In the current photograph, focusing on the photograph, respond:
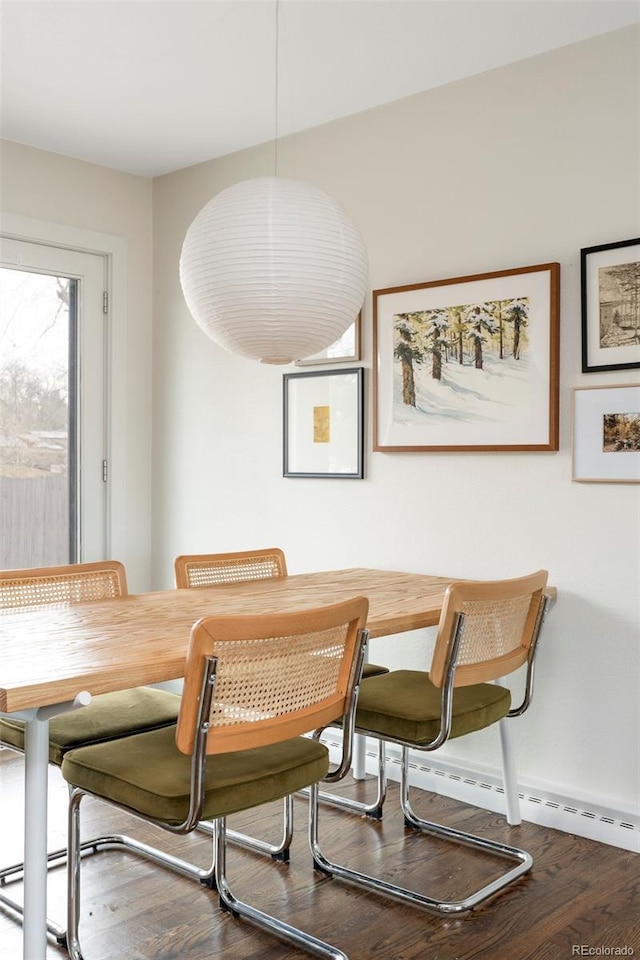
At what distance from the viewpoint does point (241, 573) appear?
2.98 m

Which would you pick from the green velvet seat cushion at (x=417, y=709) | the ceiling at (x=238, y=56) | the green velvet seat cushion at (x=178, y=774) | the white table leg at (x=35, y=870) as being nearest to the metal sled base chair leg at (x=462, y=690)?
the green velvet seat cushion at (x=417, y=709)

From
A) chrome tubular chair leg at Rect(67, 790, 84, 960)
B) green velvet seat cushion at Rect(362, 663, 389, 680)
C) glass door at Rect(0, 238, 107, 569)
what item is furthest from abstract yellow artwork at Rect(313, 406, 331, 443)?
chrome tubular chair leg at Rect(67, 790, 84, 960)

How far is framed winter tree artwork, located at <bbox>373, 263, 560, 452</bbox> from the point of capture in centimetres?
288

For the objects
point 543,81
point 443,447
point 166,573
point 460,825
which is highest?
point 543,81

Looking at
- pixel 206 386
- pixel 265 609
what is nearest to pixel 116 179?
pixel 206 386

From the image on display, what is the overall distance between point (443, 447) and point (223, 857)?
1521 mm

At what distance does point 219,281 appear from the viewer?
2.17m

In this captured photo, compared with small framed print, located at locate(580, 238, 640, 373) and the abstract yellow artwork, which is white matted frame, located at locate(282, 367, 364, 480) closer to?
the abstract yellow artwork

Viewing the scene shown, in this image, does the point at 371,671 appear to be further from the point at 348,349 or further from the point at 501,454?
the point at 348,349

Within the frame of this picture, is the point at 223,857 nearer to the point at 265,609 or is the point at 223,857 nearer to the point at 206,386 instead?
the point at 265,609

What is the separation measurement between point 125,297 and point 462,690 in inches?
98.0

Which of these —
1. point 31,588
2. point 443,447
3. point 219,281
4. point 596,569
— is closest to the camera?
point 219,281

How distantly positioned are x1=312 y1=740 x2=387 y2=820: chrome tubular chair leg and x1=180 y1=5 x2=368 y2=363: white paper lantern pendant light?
52.4 inches

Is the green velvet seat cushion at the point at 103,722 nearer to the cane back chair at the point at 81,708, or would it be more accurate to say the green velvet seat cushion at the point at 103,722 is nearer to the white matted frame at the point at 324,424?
the cane back chair at the point at 81,708
